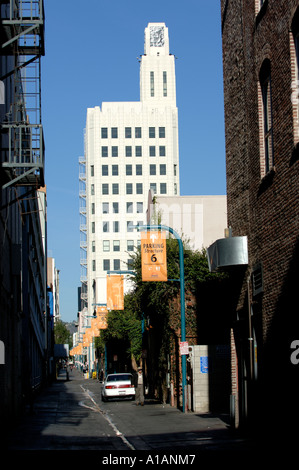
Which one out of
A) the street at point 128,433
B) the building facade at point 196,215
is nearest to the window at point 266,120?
the street at point 128,433

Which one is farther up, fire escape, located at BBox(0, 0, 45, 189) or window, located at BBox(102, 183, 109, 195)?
window, located at BBox(102, 183, 109, 195)

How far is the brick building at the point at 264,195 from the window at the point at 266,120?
0.07 feet

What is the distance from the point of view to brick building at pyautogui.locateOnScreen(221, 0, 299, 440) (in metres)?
13.7

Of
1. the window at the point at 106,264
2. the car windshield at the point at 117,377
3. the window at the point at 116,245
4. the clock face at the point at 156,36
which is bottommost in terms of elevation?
the car windshield at the point at 117,377

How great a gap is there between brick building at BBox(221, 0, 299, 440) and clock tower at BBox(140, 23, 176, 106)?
378 ft

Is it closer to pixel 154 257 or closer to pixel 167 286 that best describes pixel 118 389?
pixel 167 286

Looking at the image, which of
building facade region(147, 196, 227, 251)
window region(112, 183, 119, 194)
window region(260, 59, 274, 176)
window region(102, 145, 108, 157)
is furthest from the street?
window region(102, 145, 108, 157)

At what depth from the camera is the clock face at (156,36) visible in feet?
453

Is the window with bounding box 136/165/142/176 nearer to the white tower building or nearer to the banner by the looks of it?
the white tower building

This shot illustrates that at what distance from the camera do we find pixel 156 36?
138m

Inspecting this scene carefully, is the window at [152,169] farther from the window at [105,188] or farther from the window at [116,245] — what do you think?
the window at [116,245]

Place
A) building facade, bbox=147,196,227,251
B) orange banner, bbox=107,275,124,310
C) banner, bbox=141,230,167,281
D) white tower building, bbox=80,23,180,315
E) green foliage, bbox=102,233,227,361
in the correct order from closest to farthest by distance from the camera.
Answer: banner, bbox=141,230,167,281 → green foliage, bbox=102,233,227,361 → orange banner, bbox=107,275,124,310 → building facade, bbox=147,196,227,251 → white tower building, bbox=80,23,180,315

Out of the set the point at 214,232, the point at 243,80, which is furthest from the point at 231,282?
the point at 214,232

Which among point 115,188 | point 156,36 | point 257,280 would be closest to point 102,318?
point 257,280
